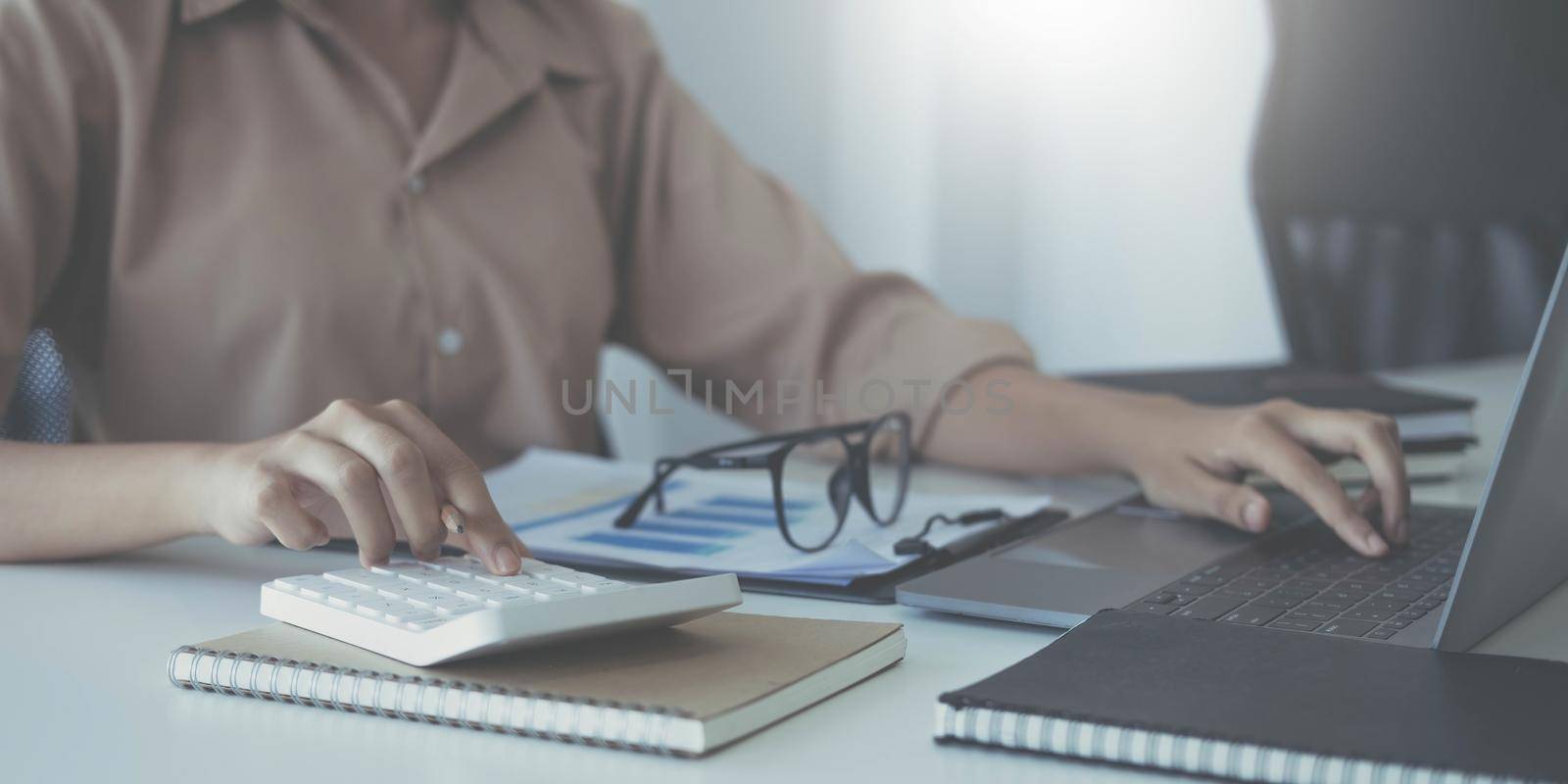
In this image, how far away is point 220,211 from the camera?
98cm

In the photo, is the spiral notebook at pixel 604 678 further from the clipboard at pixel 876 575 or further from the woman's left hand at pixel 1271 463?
the woman's left hand at pixel 1271 463

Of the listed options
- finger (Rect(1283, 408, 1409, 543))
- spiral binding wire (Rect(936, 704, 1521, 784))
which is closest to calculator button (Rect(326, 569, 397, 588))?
spiral binding wire (Rect(936, 704, 1521, 784))

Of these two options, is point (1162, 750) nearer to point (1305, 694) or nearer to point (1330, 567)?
point (1305, 694)

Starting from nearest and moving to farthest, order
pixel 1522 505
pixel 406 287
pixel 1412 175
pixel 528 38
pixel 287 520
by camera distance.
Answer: pixel 1522 505, pixel 287 520, pixel 406 287, pixel 528 38, pixel 1412 175

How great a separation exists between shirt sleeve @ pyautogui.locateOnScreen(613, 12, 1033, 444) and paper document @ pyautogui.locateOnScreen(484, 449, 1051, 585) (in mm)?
255

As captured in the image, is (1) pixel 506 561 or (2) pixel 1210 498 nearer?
(1) pixel 506 561

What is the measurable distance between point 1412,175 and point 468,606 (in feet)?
5.91

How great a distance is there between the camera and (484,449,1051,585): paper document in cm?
68

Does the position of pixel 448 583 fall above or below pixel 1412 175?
below

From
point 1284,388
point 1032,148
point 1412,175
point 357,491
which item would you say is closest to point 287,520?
point 357,491

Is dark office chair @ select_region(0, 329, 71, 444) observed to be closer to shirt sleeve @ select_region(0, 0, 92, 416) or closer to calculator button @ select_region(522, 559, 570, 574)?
shirt sleeve @ select_region(0, 0, 92, 416)

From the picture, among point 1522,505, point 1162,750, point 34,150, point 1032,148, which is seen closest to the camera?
point 1162,750

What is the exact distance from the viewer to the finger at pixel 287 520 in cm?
60

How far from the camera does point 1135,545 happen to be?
2.38 feet
